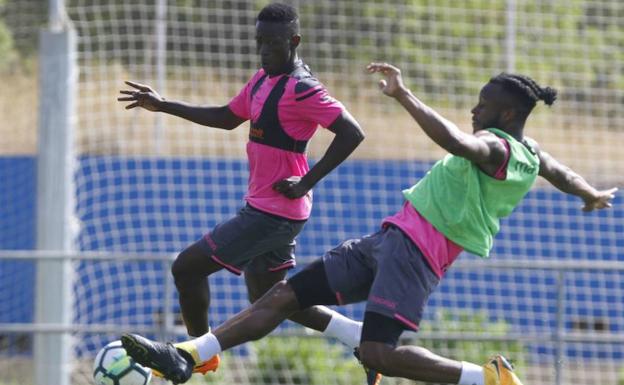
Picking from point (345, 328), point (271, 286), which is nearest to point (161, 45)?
point (271, 286)

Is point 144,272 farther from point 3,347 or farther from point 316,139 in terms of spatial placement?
point 316,139

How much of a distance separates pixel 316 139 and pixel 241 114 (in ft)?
24.6

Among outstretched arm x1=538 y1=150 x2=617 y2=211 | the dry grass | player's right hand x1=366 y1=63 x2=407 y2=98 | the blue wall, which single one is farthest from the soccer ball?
the dry grass

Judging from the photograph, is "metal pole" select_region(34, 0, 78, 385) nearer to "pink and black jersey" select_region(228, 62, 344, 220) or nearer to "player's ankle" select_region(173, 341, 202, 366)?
"pink and black jersey" select_region(228, 62, 344, 220)

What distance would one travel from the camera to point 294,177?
6809mm

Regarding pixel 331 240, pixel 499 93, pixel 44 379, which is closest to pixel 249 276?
pixel 499 93

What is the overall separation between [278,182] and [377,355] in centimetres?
109

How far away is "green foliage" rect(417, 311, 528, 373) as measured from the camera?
10969 mm

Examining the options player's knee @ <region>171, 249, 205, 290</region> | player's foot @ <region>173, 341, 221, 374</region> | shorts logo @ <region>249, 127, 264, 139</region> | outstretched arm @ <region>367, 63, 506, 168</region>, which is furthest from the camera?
player's knee @ <region>171, 249, 205, 290</region>

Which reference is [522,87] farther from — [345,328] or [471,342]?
[471,342]

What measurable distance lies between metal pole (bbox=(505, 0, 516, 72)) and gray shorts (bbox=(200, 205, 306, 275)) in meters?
5.83

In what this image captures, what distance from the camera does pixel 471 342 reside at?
438 inches

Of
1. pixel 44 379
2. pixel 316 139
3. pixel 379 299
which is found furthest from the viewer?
pixel 316 139

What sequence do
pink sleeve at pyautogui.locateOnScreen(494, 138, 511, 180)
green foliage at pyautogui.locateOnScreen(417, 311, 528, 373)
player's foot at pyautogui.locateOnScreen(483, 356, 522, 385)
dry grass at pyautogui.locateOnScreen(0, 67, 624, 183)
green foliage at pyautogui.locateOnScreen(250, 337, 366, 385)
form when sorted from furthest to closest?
dry grass at pyautogui.locateOnScreen(0, 67, 624, 183)
green foliage at pyautogui.locateOnScreen(250, 337, 366, 385)
green foliage at pyautogui.locateOnScreen(417, 311, 528, 373)
player's foot at pyautogui.locateOnScreen(483, 356, 522, 385)
pink sleeve at pyautogui.locateOnScreen(494, 138, 511, 180)
